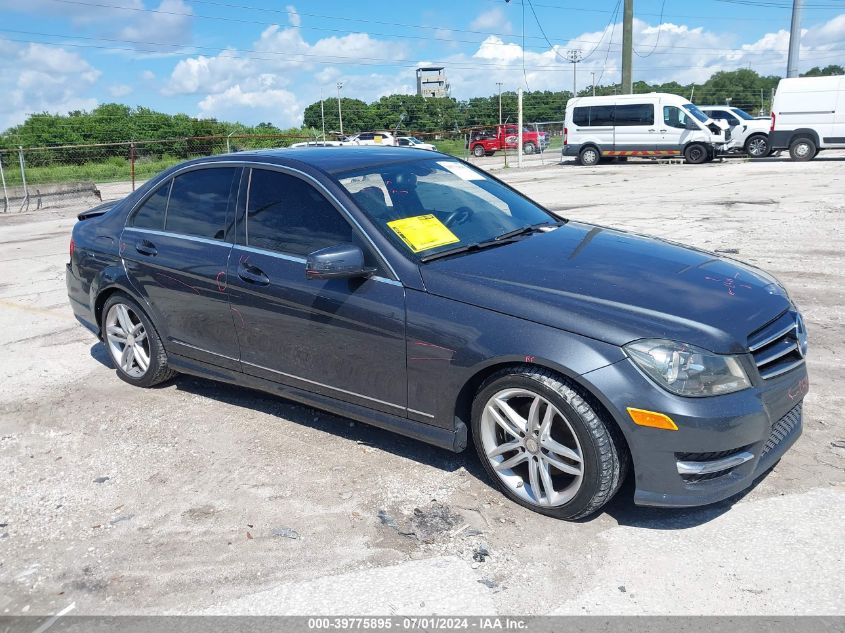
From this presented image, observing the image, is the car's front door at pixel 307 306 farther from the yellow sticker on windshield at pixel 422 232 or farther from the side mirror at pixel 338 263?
the yellow sticker on windshield at pixel 422 232

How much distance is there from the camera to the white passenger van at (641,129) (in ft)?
85.6

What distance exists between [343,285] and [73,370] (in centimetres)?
314

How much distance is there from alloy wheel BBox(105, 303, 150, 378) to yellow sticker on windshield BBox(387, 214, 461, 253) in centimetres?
222

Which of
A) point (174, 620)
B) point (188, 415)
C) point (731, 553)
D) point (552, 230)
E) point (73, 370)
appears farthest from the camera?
point (73, 370)

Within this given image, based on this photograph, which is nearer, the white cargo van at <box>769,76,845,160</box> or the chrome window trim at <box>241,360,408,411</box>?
the chrome window trim at <box>241,360,408,411</box>

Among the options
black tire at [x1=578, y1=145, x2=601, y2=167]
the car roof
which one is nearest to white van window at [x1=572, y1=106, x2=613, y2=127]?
black tire at [x1=578, y1=145, x2=601, y2=167]

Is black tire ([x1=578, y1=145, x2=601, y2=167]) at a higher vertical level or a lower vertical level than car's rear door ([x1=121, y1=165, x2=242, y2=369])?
lower

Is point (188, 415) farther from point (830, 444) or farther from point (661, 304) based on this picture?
point (830, 444)

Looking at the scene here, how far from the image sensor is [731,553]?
3.10 meters

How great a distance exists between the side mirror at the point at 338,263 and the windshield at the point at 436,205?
23cm

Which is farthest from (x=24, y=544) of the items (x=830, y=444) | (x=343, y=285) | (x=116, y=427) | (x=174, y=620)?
(x=830, y=444)

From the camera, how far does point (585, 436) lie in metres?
3.16

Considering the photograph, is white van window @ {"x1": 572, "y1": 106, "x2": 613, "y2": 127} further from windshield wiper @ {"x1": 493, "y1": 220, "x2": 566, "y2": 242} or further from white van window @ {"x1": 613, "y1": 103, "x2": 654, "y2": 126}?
windshield wiper @ {"x1": 493, "y1": 220, "x2": 566, "y2": 242}

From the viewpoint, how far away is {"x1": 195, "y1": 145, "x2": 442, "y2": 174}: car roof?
433 centimetres
